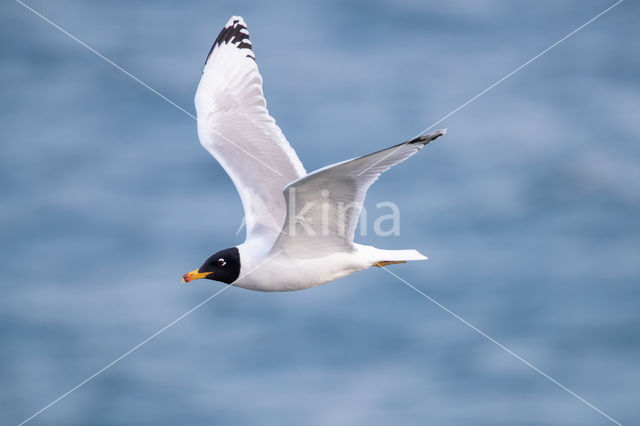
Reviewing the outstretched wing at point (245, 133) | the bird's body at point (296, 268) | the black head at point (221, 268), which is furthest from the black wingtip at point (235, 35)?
the bird's body at point (296, 268)

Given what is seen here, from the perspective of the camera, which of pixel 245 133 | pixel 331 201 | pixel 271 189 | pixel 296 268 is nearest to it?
pixel 331 201

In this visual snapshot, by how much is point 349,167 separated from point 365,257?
1.01 m

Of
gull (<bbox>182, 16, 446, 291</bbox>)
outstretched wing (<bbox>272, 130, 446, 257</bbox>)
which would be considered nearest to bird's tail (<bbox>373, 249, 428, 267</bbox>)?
gull (<bbox>182, 16, 446, 291</bbox>)

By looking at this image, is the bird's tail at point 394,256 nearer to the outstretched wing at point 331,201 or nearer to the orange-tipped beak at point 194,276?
the outstretched wing at point 331,201

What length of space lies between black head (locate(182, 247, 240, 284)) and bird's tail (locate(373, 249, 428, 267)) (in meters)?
0.98

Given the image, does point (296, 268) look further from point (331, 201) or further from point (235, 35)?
point (235, 35)

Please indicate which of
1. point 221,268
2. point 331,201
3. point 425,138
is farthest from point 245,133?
point 425,138

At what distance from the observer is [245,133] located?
7711 mm

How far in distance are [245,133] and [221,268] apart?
1432 millimetres

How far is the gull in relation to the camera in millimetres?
6008

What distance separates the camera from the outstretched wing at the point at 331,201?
5.72 metres

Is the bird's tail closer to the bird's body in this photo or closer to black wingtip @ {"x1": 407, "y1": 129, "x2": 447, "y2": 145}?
the bird's body

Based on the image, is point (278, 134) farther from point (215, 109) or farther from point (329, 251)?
point (329, 251)

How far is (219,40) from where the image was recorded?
8539 mm
